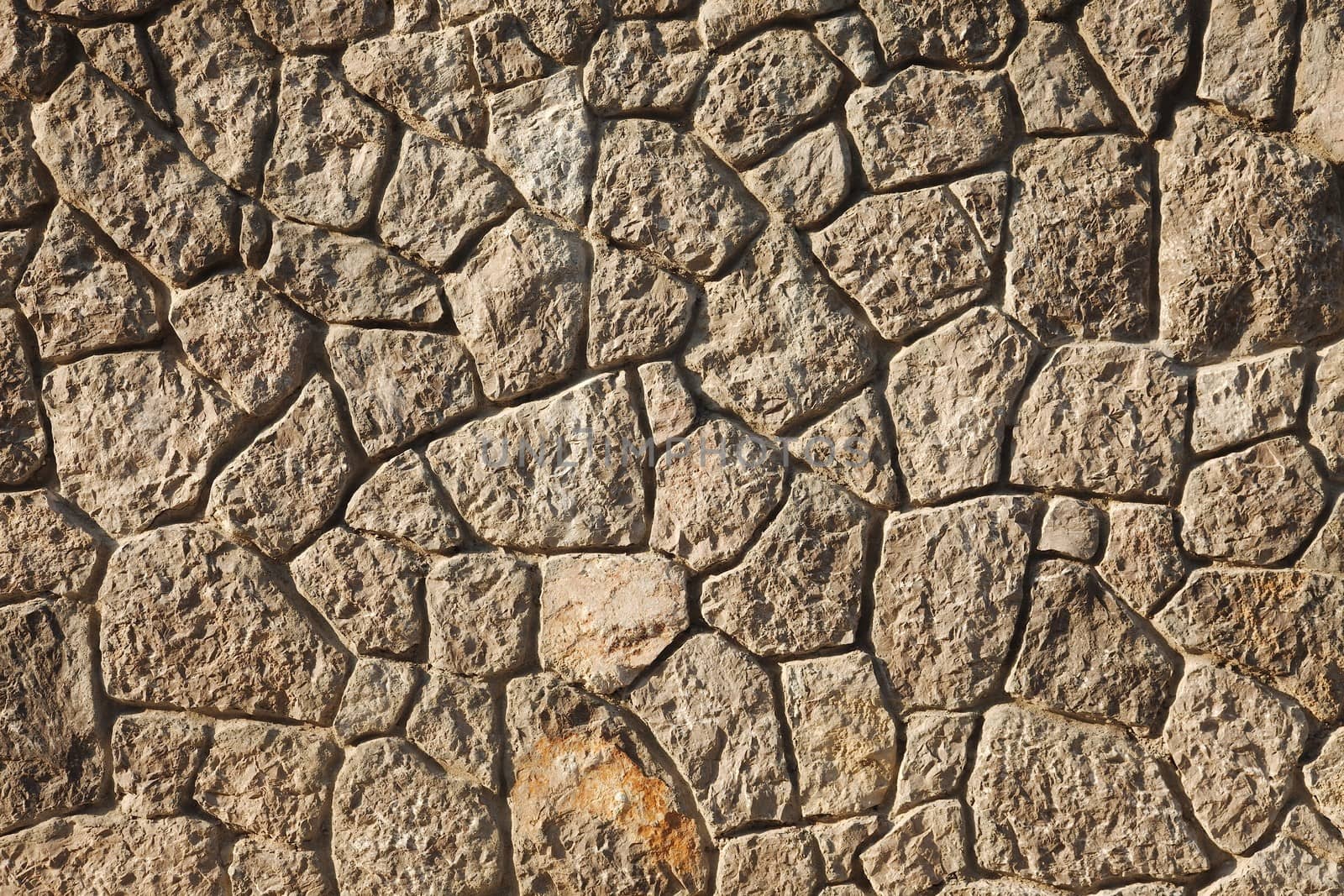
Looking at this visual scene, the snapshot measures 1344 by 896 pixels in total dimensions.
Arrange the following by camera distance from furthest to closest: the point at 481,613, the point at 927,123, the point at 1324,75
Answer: the point at 481,613
the point at 927,123
the point at 1324,75

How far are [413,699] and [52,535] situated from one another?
90 centimetres

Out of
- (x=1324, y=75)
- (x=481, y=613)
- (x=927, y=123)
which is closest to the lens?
(x=1324, y=75)

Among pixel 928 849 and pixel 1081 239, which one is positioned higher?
pixel 1081 239

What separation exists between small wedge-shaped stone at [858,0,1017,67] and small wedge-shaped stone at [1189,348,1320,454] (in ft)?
2.64

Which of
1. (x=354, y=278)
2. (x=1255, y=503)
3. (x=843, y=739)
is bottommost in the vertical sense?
(x=843, y=739)

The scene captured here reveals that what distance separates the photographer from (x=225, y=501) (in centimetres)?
232

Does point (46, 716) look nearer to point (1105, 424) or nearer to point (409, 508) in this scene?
point (409, 508)

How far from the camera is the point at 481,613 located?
228cm

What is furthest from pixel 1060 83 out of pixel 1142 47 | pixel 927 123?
pixel 927 123

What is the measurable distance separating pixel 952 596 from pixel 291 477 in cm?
144

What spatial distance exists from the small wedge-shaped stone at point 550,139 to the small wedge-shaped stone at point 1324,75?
4.70ft

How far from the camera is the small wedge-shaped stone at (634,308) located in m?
2.25

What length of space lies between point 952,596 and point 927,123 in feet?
3.21

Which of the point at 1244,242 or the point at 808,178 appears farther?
the point at 808,178
